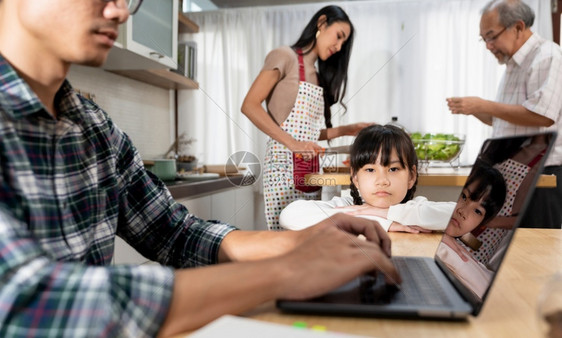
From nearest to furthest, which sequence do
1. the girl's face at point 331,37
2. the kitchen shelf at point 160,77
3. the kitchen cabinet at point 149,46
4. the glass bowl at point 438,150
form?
the glass bowl at point 438,150
the girl's face at point 331,37
the kitchen cabinet at point 149,46
the kitchen shelf at point 160,77

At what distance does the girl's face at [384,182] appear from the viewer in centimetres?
78

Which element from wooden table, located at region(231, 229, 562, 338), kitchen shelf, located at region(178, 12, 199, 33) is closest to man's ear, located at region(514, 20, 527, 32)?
wooden table, located at region(231, 229, 562, 338)

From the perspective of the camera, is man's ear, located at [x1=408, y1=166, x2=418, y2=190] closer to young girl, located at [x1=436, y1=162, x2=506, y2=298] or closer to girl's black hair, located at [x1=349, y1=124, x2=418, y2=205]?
girl's black hair, located at [x1=349, y1=124, x2=418, y2=205]

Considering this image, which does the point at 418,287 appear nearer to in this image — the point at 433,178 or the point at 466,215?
the point at 466,215

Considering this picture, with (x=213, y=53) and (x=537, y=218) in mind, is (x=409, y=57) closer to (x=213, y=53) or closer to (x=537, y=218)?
(x=213, y=53)

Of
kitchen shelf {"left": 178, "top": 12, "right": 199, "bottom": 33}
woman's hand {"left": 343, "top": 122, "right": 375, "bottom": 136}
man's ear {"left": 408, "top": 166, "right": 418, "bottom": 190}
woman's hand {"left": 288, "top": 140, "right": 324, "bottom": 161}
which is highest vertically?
kitchen shelf {"left": 178, "top": 12, "right": 199, "bottom": 33}

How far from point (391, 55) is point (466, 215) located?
7.53 ft

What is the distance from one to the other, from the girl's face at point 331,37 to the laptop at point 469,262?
0.91 m

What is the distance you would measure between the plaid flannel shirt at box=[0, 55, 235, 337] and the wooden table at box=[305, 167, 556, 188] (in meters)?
0.40

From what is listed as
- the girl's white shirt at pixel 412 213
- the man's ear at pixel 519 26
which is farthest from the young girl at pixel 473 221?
the man's ear at pixel 519 26

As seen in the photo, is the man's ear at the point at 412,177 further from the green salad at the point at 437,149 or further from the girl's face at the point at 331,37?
the girl's face at the point at 331,37

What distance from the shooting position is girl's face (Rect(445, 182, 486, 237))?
45 cm

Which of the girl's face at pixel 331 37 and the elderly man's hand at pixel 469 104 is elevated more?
the girl's face at pixel 331 37

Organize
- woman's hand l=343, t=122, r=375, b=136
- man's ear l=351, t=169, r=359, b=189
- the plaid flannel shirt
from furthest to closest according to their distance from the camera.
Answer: woman's hand l=343, t=122, r=375, b=136 → man's ear l=351, t=169, r=359, b=189 → the plaid flannel shirt
